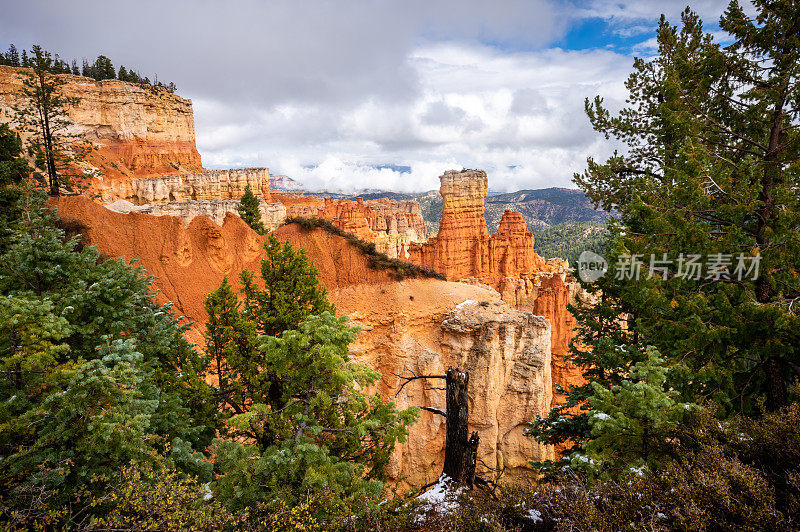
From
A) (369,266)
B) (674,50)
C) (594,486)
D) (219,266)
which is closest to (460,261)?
(369,266)

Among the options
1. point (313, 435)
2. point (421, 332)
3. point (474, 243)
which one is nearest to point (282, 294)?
point (313, 435)

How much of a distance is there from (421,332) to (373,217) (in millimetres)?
62639

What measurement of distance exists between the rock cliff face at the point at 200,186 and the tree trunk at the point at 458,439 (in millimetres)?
47900

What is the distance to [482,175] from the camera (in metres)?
50.5

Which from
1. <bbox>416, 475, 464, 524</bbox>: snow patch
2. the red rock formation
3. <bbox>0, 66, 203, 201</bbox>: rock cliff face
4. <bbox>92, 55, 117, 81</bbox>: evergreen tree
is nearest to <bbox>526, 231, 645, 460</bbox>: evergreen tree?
<bbox>416, 475, 464, 524</bbox>: snow patch

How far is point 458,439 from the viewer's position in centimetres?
691

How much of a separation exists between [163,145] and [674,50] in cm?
6790

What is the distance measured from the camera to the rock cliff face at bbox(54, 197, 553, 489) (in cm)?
1961

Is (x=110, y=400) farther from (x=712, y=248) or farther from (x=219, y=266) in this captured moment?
(x=219, y=266)

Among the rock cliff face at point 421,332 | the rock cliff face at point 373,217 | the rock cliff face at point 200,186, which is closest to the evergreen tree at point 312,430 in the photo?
the rock cliff face at point 421,332

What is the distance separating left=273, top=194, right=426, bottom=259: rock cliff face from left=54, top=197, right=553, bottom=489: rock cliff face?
20.7m

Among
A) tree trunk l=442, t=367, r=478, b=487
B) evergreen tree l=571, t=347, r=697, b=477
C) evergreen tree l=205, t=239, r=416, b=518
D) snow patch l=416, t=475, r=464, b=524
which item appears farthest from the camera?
tree trunk l=442, t=367, r=478, b=487

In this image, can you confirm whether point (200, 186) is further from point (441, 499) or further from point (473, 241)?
point (441, 499)

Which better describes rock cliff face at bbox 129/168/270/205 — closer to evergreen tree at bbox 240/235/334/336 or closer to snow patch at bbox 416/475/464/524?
evergreen tree at bbox 240/235/334/336
